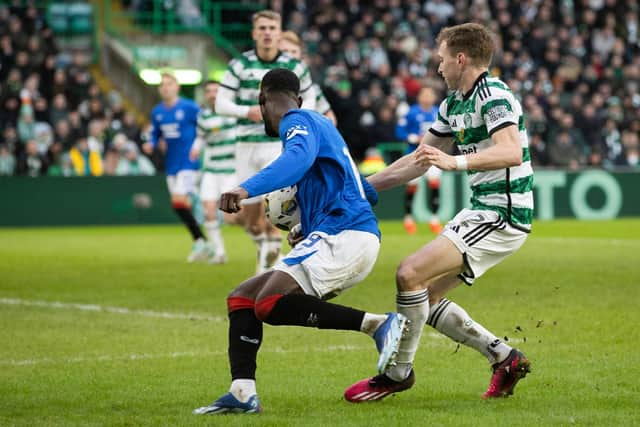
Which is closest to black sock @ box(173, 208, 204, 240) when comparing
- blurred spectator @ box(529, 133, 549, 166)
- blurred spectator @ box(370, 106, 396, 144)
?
blurred spectator @ box(370, 106, 396, 144)

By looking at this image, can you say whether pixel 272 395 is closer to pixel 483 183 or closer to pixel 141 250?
pixel 483 183

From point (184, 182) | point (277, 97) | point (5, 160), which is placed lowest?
point (5, 160)

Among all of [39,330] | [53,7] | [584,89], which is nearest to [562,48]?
[584,89]

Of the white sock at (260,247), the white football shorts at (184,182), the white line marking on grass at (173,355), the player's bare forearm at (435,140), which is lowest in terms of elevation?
the white football shorts at (184,182)

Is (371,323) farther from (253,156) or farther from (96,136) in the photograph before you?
(96,136)

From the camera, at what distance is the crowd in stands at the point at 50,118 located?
24.7 metres

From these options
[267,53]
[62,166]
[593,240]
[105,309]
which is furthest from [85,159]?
[105,309]

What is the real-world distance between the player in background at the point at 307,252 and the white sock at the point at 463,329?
0.62m

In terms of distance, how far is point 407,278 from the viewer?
6.27 metres

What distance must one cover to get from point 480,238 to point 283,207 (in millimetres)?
1047

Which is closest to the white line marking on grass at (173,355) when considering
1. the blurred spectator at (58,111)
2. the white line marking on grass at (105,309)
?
the white line marking on grass at (105,309)

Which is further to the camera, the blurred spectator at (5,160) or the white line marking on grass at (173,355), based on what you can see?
the blurred spectator at (5,160)

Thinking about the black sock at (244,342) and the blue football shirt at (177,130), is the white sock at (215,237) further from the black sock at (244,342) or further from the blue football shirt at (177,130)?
the black sock at (244,342)

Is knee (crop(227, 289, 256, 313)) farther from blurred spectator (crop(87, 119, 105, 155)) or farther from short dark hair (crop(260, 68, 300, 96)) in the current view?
blurred spectator (crop(87, 119, 105, 155))
